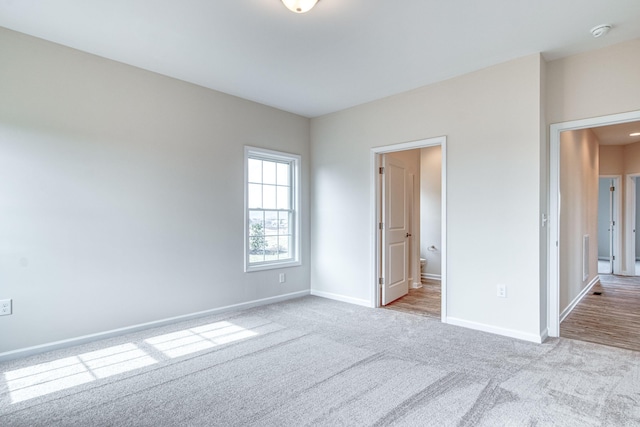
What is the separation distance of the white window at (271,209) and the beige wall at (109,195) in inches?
7.3

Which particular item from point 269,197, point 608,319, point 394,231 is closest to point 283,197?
point 269,197

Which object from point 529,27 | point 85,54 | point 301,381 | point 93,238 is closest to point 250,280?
point 93,238

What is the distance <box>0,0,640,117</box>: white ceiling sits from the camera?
2461 mm

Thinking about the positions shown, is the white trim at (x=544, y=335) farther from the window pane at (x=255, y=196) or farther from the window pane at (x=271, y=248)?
the window pane at (x=255, y=196)

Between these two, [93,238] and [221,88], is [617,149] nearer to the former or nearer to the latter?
[221,88]

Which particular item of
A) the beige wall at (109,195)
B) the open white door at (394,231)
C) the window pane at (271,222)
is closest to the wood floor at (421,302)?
the open white door at (394,231)

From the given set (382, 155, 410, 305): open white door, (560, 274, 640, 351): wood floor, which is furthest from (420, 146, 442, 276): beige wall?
(560, 274, 640, 351): wood floor

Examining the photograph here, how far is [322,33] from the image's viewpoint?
9.18ft

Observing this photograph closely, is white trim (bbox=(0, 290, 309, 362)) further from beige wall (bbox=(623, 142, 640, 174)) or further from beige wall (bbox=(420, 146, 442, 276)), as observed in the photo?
beige wall (bbox=(623, 142, 640, 174))

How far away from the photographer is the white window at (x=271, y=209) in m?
4.50

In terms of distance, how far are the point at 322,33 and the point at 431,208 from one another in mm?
4506

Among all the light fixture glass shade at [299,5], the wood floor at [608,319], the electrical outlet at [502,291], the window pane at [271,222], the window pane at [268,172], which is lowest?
the wood floor at [608,319]

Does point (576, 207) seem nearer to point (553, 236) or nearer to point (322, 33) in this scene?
point (553, 236)

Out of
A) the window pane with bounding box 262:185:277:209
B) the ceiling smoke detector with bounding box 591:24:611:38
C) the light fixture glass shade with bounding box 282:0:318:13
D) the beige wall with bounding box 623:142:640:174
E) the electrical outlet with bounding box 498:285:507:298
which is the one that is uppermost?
the ceiling smoke detector with bounding box 591:24:611:38
